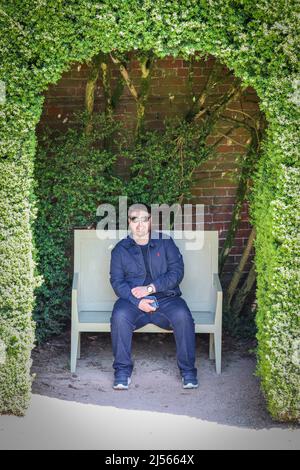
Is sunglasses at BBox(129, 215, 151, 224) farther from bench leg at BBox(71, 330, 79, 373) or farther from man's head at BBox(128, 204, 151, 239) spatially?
bench leg at BBox(71, 330, 79, 373)

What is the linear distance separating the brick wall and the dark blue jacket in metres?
1.25

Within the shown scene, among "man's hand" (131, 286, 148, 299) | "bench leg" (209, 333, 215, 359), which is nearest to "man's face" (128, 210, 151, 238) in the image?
"man's hand" (131, 286, 148, 299)

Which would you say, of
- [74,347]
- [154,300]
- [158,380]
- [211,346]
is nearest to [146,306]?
[154,300]

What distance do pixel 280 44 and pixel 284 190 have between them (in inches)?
36.9

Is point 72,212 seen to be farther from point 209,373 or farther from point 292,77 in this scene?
point 292,77

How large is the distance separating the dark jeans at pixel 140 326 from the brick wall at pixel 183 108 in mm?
1713

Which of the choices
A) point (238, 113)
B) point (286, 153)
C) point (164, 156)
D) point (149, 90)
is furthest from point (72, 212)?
point (286, 153)

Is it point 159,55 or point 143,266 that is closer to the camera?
point 159,55

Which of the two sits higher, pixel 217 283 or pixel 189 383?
pixel 217 283

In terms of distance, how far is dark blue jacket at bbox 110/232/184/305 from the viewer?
654 cm

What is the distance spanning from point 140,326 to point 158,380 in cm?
48

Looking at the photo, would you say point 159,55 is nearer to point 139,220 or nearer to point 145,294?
point 139,220

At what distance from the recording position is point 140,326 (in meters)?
6.49

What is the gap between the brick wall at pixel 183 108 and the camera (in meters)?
7.64
